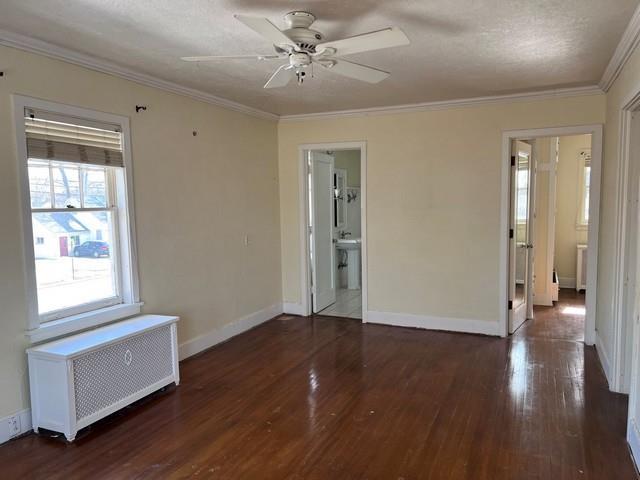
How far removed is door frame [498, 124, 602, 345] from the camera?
170 inches

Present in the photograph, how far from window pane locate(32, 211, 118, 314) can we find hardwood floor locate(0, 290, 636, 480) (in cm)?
92

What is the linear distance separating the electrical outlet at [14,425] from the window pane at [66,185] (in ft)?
4.57

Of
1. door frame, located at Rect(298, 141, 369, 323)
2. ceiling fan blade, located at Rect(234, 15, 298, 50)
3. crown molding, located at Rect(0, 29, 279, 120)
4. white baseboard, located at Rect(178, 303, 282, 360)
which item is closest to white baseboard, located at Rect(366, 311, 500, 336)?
door frame, located at Rect(298, 141, 369, 323)

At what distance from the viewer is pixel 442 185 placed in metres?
4.95

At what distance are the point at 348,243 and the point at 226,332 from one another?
9.04 ft

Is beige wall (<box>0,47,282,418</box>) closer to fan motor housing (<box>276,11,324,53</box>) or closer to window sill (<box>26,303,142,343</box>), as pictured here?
window sill (<box>26,303,142,343</box>)

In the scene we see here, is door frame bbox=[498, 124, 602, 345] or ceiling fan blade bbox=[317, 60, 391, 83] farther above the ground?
ceiling fan blade bbox=[317, 60, 391, 83]

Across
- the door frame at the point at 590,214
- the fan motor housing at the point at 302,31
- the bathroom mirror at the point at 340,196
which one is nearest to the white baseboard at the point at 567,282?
the door frame at the point at 590,214

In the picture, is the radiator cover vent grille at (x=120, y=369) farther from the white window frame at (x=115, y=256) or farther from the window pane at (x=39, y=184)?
the window pane at (x=39, y=184)

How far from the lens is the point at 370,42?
230 cm

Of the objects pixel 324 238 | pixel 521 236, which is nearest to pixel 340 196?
pixel 324 238

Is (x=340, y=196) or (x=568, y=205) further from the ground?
(x=340, y=196)

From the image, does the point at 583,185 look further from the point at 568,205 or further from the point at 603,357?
the point at 603,357

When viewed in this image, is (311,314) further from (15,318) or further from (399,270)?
(15,318)
